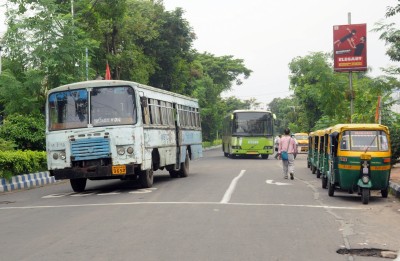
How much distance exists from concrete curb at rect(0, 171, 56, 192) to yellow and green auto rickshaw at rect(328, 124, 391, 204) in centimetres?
1022

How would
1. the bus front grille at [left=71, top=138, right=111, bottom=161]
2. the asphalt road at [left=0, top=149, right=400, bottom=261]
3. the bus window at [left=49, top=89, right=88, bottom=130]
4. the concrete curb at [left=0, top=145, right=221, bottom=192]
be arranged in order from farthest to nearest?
the concrete curb at [left=0, top=145, right=221, bottom=192] → the bus window at [left=49, top=89, right=88, bottom=130] → the bus front grille at [left=71, top=138, right=111, bottom=161] → the asphalt road at [left=0, top=149, right=400, bottom=261]

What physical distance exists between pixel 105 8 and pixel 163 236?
2687cm

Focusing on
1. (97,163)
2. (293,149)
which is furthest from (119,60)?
(97,163)

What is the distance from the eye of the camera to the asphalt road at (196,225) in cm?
767

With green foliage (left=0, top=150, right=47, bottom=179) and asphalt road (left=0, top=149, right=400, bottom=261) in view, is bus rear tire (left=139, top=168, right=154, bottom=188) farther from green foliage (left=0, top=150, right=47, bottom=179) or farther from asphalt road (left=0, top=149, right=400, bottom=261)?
green foliage (left=0, top=150, right=47, bottom=179)

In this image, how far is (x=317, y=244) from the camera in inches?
324

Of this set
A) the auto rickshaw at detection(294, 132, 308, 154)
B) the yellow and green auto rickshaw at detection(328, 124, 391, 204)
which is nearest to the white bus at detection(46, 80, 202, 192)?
the yellow and green auto rickshaw at detection(328, 124, 391, 204)

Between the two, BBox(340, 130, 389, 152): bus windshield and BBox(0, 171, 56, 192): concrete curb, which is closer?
BBox(340, 130, 389, 152): bus windshield

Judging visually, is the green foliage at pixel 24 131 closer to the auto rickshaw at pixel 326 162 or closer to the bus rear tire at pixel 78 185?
the bus rear tire at pixel 78 185

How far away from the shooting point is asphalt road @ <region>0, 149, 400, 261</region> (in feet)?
25.2

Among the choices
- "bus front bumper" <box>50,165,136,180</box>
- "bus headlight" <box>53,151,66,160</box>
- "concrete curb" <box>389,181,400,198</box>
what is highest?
"bus headlight" <box>53,151,66,160</box>

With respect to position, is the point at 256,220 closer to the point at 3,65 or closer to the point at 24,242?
the point at 24,242

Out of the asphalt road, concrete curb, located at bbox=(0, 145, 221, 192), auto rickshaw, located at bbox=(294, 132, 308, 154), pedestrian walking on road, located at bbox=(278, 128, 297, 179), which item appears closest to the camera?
the asphalt road

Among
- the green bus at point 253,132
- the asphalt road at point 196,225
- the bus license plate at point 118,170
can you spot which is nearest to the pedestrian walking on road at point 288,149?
the asphalt road at point 196,225
